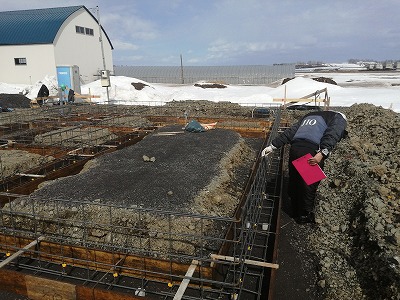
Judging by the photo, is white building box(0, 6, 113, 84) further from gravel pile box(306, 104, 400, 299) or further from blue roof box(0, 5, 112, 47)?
gravel pile box(306, 104, 400, 299)

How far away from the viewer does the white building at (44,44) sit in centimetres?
2773

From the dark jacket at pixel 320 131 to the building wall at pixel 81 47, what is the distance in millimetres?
27534

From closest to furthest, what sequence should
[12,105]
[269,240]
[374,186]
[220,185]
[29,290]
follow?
[29,290] → [269,240] → [374,186] → [220,185] → [12,105]

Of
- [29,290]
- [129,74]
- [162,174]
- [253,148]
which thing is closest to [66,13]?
[129,74]

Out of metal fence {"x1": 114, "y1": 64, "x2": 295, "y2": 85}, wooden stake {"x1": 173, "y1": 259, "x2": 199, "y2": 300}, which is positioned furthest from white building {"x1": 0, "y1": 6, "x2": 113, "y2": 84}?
wooden stake {"x1": 173, "y1": 259, "x2": 199, "y2": 300}

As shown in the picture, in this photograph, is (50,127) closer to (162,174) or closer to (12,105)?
(162,174)

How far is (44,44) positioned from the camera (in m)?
27.5

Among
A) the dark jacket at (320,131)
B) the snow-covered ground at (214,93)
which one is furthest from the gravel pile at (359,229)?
the snow-covered ground at (214,93)

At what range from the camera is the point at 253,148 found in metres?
9.91

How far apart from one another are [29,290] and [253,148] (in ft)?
24.2

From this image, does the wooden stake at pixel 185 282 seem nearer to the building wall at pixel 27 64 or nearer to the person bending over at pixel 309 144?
the person bending over at pixel 309 144

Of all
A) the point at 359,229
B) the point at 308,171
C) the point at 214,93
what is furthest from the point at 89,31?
the point at 359,229

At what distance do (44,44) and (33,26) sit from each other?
3400 mm

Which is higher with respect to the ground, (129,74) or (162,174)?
(129,74)
